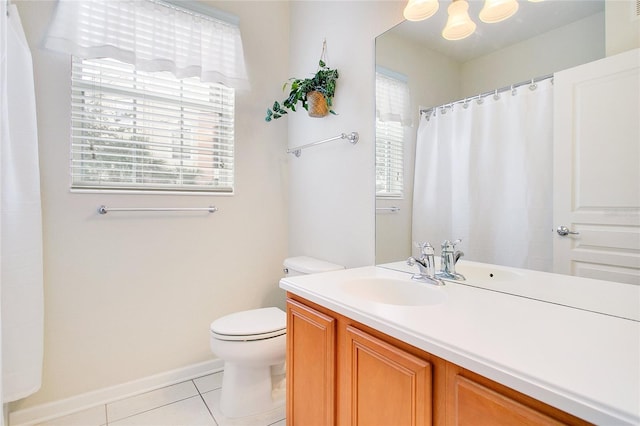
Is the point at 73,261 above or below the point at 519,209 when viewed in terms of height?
below

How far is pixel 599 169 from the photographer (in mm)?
909

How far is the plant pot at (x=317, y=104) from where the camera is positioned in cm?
186

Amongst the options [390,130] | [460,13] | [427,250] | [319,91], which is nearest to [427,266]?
[427,250]

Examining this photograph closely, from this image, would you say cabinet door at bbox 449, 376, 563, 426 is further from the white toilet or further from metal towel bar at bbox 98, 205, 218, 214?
metal towel bar at bbox 98, 205, 218, 214

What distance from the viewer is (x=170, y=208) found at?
1.91 meters

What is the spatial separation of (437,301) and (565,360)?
0.52m

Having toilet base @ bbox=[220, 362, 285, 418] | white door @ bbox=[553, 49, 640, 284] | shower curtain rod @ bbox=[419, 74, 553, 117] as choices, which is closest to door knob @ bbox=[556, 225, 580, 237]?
white door @ bbox=[553, 49, 640, 284]

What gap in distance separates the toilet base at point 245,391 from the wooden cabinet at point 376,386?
461mm

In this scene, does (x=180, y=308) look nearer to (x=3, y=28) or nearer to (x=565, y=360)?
(x=3, y=28)

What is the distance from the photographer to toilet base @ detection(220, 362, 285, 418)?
1632 mm

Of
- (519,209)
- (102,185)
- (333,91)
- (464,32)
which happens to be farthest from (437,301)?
(102,185)

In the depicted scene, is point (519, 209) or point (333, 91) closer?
point (519, 209)

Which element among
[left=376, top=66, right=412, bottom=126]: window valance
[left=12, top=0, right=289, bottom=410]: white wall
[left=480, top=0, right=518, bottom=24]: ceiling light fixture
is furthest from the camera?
[left=12, top=0, right=289, bottom=410]: white wall

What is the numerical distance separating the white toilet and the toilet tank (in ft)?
0.98
